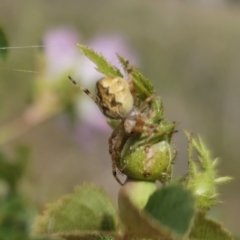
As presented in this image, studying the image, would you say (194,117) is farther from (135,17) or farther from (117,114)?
(117,114)

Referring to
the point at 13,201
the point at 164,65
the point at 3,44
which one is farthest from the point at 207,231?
the point at 164,65

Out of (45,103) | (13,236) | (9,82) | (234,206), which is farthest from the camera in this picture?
(234,206)

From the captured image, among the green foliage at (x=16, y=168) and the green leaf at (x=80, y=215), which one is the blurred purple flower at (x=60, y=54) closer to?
the green foliage at (x=16, y=168)

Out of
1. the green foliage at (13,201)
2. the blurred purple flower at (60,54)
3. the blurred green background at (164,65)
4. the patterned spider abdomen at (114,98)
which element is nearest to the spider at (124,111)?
the patterned spider abdomen at (114,98)

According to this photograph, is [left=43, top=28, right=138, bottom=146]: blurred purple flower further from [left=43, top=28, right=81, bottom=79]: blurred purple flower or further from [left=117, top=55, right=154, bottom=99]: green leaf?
[left=117, top=55, right=154, bottom=99]: green leaf

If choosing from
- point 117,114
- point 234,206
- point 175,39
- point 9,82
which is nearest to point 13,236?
point 117,114
